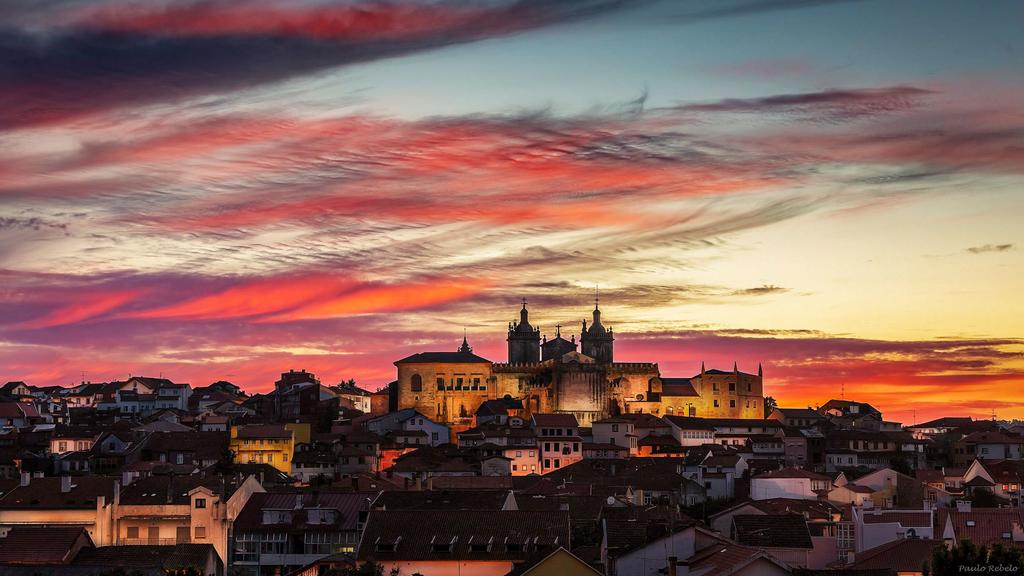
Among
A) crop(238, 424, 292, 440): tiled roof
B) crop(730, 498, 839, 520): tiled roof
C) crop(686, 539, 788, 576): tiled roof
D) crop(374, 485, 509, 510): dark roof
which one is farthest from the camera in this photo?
crop(238, 424, 292, 440): tiled roof

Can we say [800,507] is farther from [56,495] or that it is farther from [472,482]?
[56,495]

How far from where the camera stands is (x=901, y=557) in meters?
50.3

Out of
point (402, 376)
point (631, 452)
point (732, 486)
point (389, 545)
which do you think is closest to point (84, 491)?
point (389, 545)

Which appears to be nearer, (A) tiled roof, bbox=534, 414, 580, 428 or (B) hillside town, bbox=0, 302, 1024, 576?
(B) hillside town, bbox=0, 302, 1024, 576

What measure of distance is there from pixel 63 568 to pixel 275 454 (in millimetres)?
43580

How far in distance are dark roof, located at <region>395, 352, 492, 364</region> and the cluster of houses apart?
5.88 meters

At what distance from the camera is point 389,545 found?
2175 inches

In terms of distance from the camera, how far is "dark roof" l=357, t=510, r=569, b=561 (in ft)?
180

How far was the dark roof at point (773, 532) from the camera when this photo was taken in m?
53.7

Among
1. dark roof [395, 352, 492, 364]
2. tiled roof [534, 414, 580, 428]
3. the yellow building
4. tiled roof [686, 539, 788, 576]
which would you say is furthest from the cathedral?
tiled roof [686, 539, 788, 576]

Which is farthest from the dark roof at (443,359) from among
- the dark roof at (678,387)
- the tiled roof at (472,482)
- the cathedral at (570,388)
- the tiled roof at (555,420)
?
the tiled roof at (472,482)

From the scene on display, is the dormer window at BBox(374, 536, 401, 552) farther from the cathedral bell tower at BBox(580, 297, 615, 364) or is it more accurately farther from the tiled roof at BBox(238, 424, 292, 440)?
the cathedral bell tower at BBox(580, 297, 615, 364)

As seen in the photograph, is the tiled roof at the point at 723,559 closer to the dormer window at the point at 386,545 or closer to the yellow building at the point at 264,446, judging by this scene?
the dormer window at the point at 386,545

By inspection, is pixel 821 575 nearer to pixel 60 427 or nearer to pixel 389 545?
pixel 389 545
